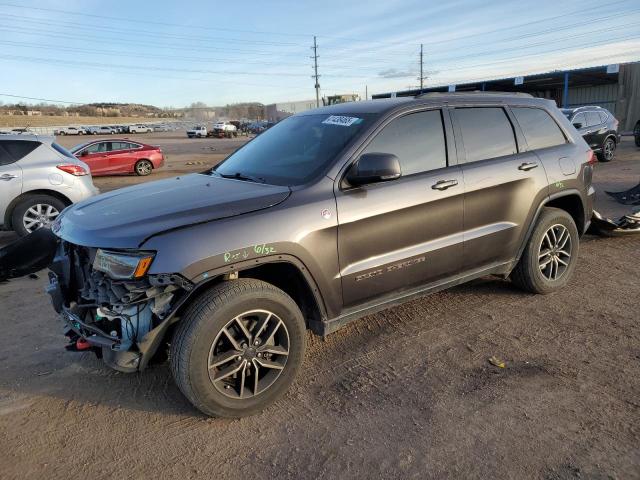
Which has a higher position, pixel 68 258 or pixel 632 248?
pixel 68 258

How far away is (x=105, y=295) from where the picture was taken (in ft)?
9.53

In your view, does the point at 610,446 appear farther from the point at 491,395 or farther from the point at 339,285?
the point at 339,285

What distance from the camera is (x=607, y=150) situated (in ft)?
51.4

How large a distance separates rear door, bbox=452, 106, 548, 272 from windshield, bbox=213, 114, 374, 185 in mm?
996

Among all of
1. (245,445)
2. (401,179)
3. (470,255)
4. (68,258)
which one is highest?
(401,179)

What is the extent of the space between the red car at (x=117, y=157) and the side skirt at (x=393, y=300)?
53.2 ft

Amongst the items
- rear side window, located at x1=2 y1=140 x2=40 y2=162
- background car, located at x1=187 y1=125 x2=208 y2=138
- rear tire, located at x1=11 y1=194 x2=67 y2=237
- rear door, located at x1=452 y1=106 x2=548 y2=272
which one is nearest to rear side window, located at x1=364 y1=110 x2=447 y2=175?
rear door, located at x1=452 y1=106 x2=548 y2=272

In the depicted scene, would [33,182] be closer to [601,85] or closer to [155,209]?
[155,209]

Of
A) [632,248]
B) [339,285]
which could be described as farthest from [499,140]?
[632,248]

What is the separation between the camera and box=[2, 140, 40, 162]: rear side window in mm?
7492

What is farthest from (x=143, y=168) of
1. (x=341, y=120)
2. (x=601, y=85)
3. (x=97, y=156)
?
(x=601, y=85)

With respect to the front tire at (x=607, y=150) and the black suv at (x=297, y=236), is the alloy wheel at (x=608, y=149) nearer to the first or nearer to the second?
the front tire at (x=607, y=150)

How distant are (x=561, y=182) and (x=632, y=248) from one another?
91.1 inches

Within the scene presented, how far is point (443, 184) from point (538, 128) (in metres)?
1.54
